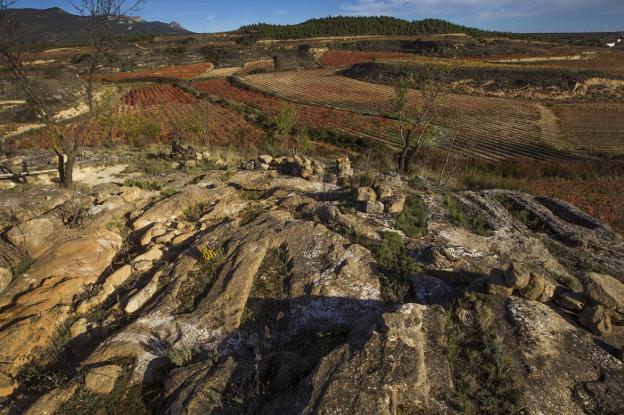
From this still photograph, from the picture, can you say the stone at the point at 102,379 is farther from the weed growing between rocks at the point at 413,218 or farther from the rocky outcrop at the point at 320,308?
the weed growing between rocks at the point at 413,218

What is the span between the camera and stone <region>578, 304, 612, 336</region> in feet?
16.9

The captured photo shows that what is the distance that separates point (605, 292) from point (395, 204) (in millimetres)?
5190

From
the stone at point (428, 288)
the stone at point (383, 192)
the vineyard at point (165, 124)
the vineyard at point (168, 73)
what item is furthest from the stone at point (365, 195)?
the vineyard at point (168, 73)

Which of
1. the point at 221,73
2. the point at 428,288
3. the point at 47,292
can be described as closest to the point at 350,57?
the point at 221,73

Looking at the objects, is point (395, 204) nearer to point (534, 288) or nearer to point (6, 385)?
point (534, 288)

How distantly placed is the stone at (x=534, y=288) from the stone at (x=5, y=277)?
1017 cm

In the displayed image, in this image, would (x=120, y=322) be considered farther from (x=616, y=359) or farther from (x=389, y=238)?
(x=616, y=359)

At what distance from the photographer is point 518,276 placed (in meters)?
5.66

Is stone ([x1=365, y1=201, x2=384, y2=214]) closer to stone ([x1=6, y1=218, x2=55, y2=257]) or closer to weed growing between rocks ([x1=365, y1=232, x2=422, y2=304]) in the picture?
weed growing between rocks ([x1=365, y1=232, x2=422, y2=304])

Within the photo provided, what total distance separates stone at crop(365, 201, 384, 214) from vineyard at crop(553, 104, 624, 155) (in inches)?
1411

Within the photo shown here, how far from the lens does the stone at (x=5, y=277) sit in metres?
7.46

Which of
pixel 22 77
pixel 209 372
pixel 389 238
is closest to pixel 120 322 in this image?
pixel 209 372

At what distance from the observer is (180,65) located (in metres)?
97.9

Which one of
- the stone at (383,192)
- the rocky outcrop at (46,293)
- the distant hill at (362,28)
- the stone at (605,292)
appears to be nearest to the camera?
the stone at (605,292)
